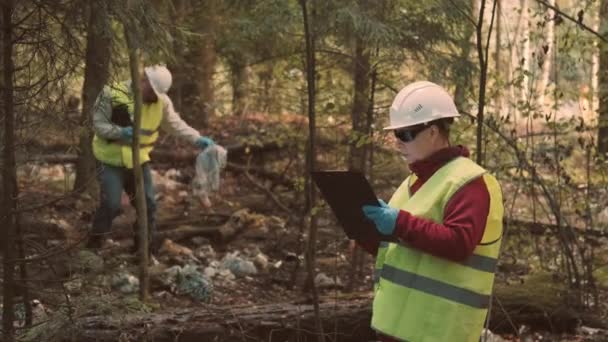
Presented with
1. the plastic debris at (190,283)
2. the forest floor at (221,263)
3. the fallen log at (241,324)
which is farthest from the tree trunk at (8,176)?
the plastic debris at (190,283)

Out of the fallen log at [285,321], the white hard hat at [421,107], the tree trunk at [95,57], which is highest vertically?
the tree trunk at [95,57]

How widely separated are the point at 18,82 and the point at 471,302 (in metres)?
2.65

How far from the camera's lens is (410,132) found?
3.75m

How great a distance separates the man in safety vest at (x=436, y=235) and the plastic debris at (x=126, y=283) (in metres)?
4.42

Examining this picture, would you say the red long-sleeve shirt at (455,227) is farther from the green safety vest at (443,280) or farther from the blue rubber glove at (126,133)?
the blue rubber glove at (126,133)

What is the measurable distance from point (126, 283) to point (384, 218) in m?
4.92

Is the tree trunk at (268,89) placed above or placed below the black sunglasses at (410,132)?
above

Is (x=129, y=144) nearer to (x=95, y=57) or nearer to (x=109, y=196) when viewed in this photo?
(x=109, y=196)

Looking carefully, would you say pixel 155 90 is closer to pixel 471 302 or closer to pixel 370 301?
pixel 370 301

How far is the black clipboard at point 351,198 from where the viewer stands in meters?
3.60

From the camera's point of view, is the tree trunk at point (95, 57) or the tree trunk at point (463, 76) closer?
the tree trunk at point (95, 57)

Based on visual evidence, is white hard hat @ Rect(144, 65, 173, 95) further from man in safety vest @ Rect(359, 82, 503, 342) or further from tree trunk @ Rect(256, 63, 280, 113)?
man in safety vest @ Rect(359, 82, 503, 342)

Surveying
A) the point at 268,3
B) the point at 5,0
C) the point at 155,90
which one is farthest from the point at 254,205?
the point at 5,0

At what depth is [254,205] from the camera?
37.3ft
